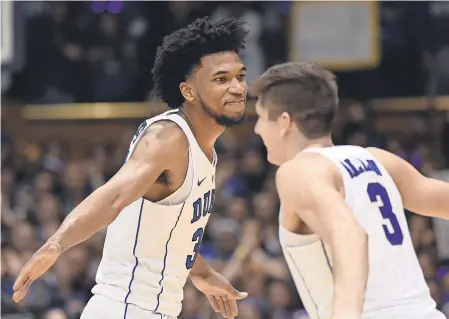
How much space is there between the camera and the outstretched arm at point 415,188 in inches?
139

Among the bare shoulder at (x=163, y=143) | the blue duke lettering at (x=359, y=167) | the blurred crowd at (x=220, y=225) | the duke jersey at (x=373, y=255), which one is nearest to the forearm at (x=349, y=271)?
the duke jersey at (x=373, y=255)

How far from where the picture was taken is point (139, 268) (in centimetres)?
414

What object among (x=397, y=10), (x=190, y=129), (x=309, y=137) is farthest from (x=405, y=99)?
(x=309, y=137)

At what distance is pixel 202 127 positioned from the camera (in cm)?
433

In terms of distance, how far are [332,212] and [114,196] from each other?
96cm

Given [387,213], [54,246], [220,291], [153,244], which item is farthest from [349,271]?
[220,291]

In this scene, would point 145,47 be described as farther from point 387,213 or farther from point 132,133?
point 387,213

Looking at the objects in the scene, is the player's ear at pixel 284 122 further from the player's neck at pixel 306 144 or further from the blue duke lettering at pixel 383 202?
the blue duke lettering at pixel 383 202

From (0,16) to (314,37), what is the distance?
12.6 ft

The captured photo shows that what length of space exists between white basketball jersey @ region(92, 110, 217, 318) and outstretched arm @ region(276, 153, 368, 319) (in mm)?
975

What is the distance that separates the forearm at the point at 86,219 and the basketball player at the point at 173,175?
0.19 meters

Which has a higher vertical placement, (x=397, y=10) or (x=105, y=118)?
(x=397, y=10)

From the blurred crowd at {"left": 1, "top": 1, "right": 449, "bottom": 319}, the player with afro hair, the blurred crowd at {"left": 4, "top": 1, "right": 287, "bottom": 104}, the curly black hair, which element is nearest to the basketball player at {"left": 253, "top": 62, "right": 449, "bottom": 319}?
the player with afro hair

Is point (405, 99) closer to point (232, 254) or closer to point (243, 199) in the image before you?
point (243, 199)
